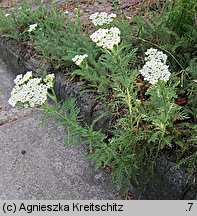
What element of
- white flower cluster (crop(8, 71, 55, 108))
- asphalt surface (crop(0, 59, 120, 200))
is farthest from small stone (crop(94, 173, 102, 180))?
white flower cluster (crop(8, 71, 55, 108))

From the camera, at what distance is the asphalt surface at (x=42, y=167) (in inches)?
100

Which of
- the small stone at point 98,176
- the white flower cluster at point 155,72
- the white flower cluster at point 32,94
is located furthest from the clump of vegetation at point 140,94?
the small stone at point 98,176

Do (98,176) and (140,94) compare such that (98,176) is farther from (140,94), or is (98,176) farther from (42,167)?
(140,94)

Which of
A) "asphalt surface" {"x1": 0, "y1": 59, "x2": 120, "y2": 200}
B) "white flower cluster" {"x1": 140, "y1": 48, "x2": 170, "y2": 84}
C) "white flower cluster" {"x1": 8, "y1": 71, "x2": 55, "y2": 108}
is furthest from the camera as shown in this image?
"asphalt surface" {"x1": 0, "y1": 59, "x2": 120, "y2": 200}

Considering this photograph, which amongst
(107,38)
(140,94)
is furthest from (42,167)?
(107,38)

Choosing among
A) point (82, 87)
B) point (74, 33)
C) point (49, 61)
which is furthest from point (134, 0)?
point (82, 87)

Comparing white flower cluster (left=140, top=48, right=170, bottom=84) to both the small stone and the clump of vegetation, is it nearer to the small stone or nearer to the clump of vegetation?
the clump of vegetation

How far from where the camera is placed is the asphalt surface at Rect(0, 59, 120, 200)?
8.36 feet

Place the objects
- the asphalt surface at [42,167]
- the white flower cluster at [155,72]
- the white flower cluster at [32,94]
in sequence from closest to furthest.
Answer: the white flower cluster at [155,72] → the white flower cluster at [32,94] → the asphalt surface at [42,167]

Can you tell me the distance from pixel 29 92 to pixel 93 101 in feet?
2.73

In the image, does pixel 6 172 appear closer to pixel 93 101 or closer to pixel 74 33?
pixel 93 101

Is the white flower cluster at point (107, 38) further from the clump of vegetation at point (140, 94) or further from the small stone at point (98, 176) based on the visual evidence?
the small stone at point (98, 176)
